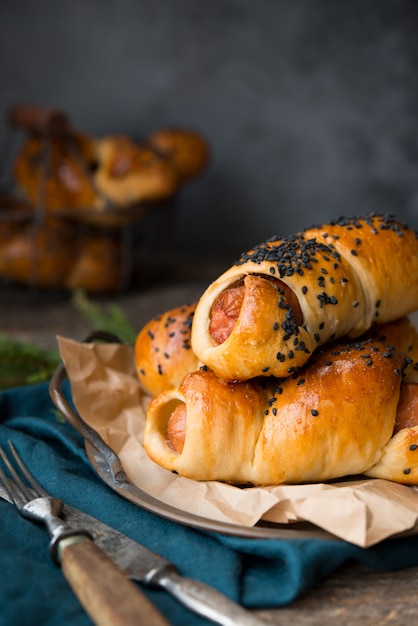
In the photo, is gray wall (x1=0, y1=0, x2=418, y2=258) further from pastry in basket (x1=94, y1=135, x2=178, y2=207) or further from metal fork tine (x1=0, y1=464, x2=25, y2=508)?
metal fork tine (x1=0, y1=464, x2=25, y2=508)

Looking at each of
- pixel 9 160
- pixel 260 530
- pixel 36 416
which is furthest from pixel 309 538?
pixel 9 160

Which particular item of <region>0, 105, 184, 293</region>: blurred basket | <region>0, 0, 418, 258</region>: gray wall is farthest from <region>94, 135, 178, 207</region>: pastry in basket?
<region>0, 0, 418, 258</region>: gray wall

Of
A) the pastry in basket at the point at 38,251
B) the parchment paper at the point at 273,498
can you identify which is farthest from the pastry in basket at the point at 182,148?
the parchment paper at the point at 273,498

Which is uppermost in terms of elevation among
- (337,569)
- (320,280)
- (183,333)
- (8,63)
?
(8,63)

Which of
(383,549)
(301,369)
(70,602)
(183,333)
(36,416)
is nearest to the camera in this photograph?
(70,602)

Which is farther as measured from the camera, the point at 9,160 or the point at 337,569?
the point at 9,160

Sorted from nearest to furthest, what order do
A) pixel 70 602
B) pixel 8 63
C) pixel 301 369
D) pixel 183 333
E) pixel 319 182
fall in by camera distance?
pixel 70 602
pixel 301 369
pixel 183 333
pixel 319 182
pixel 8 63

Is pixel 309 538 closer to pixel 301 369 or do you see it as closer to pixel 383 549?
pixel 383 549

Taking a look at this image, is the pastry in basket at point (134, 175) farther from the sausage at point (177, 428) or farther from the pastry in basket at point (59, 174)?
the sausage at point (177, 428)
